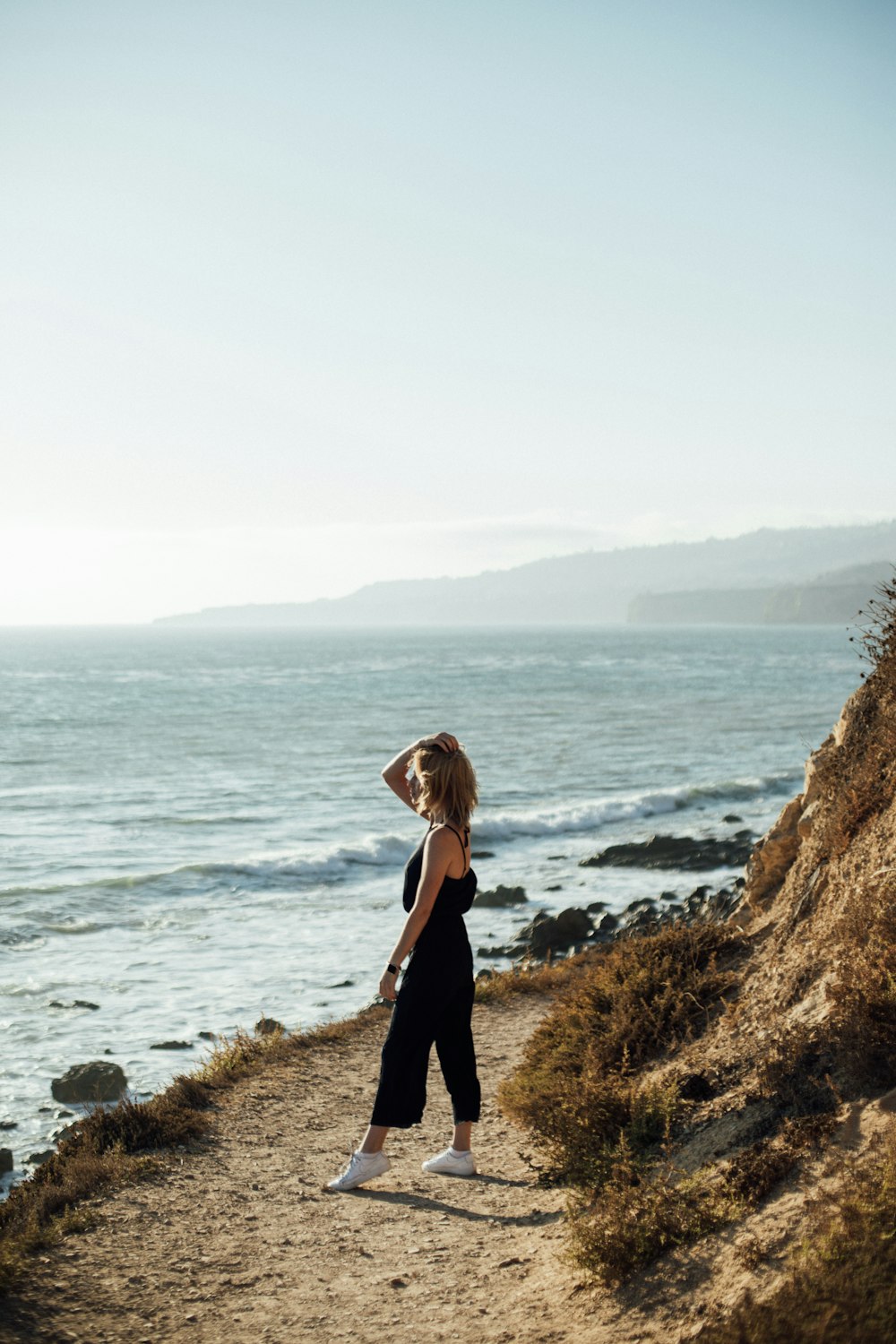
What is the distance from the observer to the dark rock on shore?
1875cm

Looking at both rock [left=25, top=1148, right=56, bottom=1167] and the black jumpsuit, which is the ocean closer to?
rock [left=25, top=1148, right=56, bottom=1167]

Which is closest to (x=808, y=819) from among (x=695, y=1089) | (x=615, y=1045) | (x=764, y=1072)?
(x=615, y=1045)

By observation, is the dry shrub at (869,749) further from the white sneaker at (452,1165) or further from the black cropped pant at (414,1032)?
the white sneaker at (452,1165)

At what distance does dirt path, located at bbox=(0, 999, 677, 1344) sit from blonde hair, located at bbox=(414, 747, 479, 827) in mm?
2016

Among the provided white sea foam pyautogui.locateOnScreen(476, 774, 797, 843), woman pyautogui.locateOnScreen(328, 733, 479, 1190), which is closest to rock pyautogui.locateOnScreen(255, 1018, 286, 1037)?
woman pyautogui.locateOnScreen(328, 733, 479, 1190)

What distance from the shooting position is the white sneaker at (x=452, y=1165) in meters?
5.55

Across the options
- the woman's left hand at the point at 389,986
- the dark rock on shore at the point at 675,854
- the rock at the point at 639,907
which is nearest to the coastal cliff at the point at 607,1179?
the woman's left hand at the point at 389,986

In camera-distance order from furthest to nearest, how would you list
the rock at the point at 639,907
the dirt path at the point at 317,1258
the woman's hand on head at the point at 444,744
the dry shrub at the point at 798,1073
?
the rock at the point at 639,907
the woman's hand on head at the point at 444,744
the dry shrub at the point at 798,1073
the dirt path at the point at 317,1258

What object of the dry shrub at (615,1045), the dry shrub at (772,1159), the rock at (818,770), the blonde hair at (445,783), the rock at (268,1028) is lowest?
the rock at (268,1028)

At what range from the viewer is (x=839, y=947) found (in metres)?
4.96

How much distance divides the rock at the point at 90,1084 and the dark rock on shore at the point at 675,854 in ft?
37.4

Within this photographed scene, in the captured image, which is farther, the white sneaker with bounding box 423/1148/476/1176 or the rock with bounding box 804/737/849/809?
the rock with bounding box 804/737/849/809

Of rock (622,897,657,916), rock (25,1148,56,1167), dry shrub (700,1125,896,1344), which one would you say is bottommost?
rock (622,897,657,916)

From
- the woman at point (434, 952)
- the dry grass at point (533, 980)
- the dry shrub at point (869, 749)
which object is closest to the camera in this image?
the woman at point (434, 952)
